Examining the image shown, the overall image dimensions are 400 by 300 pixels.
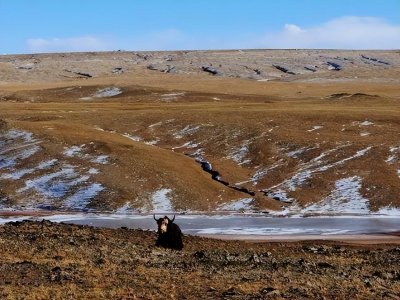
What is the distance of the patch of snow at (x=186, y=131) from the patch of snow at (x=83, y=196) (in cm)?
1783

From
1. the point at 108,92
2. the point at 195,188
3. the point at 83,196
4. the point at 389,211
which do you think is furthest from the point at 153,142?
the point at 108,92

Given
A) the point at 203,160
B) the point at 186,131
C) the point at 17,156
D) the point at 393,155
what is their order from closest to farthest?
the point at 393,155
the point at 17,156
the point at 203,160
the point at 186,131

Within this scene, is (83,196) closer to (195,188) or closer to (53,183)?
(53,183)

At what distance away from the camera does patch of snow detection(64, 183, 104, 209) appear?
151ft

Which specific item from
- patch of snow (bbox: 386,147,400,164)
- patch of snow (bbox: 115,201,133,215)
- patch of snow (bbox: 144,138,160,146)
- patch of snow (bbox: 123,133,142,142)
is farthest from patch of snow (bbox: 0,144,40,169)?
patch of snow (bbox: 386,147,400,164)

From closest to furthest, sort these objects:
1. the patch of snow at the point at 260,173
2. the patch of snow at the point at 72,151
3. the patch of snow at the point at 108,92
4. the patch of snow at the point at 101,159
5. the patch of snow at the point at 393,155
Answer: the patch of snow at the point at 260,173, the patch of snow at the point at 101,159, the patch of snow at the point at 393,155, the patch of snow at the point at 72,151, the patch of snow at the point at 108,92

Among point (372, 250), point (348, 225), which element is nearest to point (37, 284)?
point (372, 250)

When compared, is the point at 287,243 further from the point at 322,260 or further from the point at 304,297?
the point at 304,297

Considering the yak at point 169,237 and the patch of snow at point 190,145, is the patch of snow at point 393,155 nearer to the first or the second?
the patch of snow at point 190,145

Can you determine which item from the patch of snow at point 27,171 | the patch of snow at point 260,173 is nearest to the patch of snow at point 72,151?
the patch of snow at point 27,171

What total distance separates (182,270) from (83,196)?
1060 inches

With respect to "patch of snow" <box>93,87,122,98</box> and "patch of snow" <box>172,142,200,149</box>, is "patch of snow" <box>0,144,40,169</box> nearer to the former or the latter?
"patch of snow" <box>172,142,200,149</box>

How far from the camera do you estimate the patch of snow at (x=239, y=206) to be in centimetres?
4503

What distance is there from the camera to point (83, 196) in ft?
154
